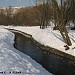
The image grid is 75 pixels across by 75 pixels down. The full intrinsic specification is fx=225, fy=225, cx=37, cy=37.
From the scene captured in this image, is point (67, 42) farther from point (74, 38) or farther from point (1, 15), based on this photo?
point (1, 15)

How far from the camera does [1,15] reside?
375 ft

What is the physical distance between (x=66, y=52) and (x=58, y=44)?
122 inches

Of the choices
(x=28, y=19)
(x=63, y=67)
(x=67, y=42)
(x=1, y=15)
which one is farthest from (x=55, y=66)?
(x=1, y=15)

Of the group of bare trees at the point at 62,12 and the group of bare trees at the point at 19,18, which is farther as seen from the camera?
the group of bare trees at the point at 19,18

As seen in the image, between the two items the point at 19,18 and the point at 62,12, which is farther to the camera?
the point at 19,18

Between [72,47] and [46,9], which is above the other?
[46,9]

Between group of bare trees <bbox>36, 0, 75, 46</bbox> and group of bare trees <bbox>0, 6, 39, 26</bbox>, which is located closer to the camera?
group of bare trees <bbox>36, 0, 75, 46</bbox>

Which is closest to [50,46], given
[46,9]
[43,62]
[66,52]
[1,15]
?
[66,52]

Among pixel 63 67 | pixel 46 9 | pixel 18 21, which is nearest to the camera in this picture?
pixel 63 67

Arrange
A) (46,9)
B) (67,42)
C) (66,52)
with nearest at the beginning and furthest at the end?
(66,52)
(67,42)
(46,9)

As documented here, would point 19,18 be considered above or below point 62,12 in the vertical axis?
below

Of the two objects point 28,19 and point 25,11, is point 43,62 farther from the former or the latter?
point 25,11

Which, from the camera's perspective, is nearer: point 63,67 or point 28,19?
point 63,67

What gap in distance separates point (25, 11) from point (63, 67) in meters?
95.8
